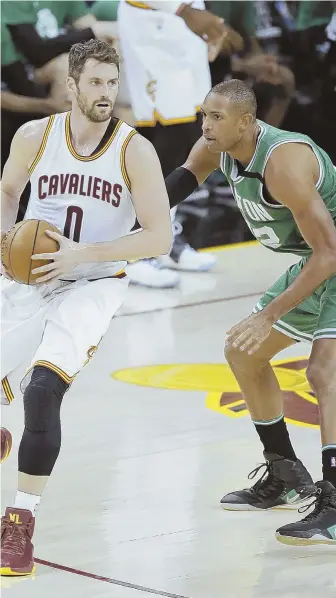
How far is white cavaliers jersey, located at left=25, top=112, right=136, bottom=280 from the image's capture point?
489 centimetres

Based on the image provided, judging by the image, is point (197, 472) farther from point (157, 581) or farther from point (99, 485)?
point (157, 581)

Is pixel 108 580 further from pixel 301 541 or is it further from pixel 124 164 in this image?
pixel 124 164

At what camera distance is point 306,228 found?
4.70 m

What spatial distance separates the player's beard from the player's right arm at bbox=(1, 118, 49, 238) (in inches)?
8.4

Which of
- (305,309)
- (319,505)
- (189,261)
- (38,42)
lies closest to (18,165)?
(305,309)

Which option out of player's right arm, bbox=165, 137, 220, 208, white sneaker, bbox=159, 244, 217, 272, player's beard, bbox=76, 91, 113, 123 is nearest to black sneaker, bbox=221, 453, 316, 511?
player's right arm, bbox=165, 137, 220, 208

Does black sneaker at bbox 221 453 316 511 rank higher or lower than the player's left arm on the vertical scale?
lower

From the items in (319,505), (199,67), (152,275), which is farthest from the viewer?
(199,67)

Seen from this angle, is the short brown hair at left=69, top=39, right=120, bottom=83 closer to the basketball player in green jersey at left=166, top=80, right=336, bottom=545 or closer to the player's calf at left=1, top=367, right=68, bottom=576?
the basketball player in green jersey at left=166, top=80, right=336, bottom=545

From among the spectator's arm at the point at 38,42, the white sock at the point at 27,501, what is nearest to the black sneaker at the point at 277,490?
the white sock at the point at 27,501

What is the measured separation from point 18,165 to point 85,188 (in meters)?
0.29

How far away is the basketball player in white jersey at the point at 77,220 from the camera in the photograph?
15.1ft

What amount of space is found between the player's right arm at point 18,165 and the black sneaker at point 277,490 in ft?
4.49

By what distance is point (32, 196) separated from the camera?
16.7ft
